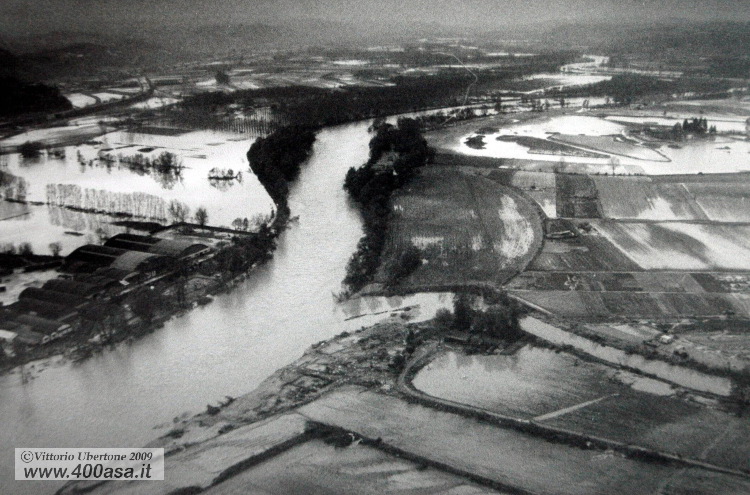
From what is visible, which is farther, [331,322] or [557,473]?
[331,322]

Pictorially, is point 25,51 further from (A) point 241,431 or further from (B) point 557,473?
(B) point 557,473

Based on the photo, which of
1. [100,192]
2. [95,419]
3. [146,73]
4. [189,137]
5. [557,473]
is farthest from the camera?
[189,137]

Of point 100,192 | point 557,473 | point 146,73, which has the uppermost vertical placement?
point 146,73

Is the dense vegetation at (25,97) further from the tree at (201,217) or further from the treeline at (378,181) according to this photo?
the treeline at (378,181)

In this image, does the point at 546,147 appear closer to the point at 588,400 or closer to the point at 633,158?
the point at 633,158

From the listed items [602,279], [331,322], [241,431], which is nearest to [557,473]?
[241,431]
